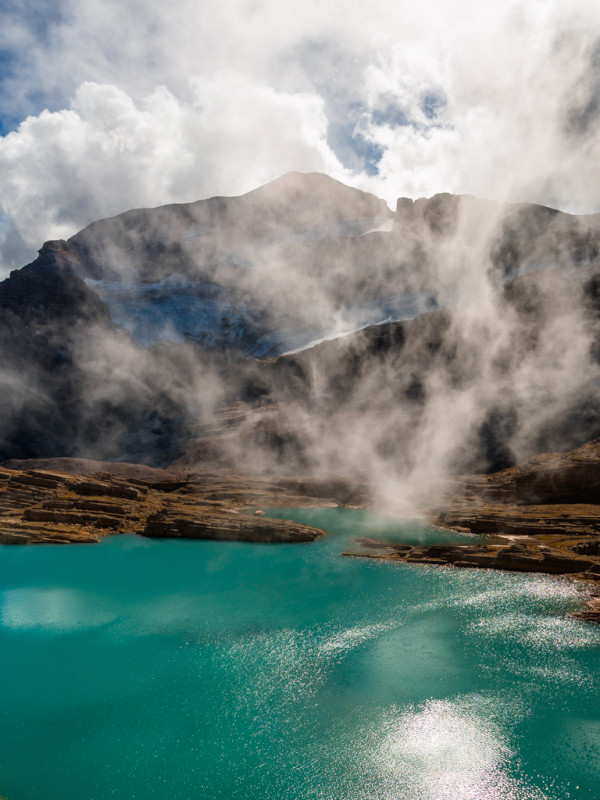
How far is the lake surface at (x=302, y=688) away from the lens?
18797 millimetres

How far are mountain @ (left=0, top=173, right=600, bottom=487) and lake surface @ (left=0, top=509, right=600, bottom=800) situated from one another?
5292 centimetres

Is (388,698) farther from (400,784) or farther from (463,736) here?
(400,784)

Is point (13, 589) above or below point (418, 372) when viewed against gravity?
below

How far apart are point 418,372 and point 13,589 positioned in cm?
9238

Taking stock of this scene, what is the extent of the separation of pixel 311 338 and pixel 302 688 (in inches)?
5470

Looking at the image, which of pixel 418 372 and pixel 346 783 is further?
pixel 418 372

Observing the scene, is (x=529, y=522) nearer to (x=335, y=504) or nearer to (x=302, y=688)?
(x=335, y=504)

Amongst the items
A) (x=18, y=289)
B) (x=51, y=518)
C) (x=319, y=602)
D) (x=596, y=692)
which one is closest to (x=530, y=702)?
(x=596, y=692)

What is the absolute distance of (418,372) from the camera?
11838 cm

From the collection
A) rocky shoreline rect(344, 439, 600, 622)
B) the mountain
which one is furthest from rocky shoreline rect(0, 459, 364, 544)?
the mountain

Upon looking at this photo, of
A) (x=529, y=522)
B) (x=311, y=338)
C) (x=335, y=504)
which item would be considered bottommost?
(x=335, y=504)

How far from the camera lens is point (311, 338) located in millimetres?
160125

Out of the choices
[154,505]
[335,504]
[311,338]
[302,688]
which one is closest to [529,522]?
[335,504]

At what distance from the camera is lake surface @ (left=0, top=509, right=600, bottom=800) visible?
61.7ft
